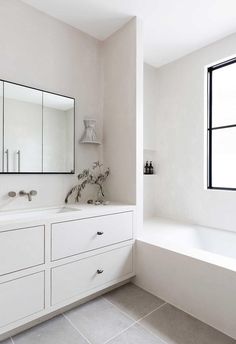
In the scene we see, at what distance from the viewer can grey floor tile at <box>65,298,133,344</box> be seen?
1.36m

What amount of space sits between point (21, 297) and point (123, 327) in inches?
28.4

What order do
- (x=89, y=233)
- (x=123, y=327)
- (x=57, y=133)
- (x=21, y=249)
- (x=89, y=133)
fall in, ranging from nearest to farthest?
1. (x=21, y=249)
2. (x=123, y=327)
3. (x=89, y=233)
4. (x=57, y=133)
5. (x=89, y=133)

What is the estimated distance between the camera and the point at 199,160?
101 inches

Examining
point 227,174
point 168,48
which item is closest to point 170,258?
point 227,174

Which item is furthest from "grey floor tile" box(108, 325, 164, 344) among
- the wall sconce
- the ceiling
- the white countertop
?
the ceiling

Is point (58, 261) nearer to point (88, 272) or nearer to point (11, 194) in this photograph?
point (88, 272)

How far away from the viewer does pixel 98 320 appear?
1490 millimetres

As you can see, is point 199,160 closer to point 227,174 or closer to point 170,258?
point 227,174

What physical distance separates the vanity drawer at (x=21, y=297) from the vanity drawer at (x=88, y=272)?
10 centimetres

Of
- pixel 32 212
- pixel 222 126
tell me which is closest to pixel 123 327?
pixel 32 212

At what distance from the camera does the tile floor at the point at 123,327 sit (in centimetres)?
131

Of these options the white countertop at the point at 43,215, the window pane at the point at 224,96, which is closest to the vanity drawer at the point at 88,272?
the white countertop at the point at 43,215

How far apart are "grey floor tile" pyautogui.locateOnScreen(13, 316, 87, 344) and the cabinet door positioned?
1.17m

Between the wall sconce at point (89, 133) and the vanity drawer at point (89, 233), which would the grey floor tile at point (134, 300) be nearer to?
the vanity drawer at point (89, 233)
